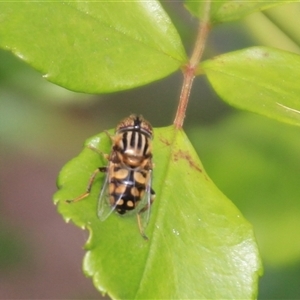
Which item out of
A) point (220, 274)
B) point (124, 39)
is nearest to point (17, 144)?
point (124, 39)

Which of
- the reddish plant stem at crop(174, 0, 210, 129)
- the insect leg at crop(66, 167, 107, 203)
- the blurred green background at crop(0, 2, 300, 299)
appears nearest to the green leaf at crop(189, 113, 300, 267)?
the blurred green background at crop(0, 2, 300, 299)

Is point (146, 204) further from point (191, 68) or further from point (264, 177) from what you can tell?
point (264, 177)

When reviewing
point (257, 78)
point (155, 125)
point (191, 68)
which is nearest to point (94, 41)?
point (191, 68)

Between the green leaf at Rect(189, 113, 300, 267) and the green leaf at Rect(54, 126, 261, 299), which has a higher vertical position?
the green leaf at Rect(189, 113, 300, 267)

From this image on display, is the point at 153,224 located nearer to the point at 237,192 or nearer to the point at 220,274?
the point at 220,274

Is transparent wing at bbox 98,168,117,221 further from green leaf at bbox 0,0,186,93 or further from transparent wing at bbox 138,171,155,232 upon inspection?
green leaf at bbox 0,0,186,93

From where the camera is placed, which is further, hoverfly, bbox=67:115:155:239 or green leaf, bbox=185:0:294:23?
green leaf, bbox=185:0:294:23

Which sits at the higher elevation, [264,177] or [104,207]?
[264,177]
